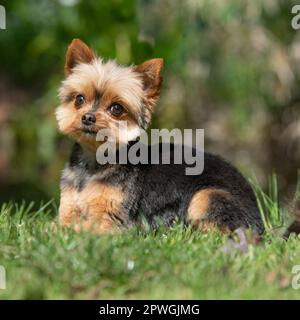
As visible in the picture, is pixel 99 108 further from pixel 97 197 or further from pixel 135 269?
pixel 135 269

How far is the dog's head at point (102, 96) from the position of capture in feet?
20.2

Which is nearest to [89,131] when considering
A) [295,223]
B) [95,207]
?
[95,207]

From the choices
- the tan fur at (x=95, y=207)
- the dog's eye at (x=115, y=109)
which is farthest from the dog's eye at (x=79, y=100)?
the tan fur at (x=95, y=207)

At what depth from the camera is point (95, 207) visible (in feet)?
20.3

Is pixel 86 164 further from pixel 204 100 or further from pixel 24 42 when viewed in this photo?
pixel 24 42

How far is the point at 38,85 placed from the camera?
19297 mm

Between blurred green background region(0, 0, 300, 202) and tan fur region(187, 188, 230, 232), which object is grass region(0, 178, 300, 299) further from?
blurred green background region(0, 0, 300, 202)

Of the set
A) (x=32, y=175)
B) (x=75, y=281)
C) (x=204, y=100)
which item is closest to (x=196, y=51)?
(x=204, y=100)

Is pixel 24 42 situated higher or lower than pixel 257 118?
higher

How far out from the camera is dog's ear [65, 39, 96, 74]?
6434 millimetres

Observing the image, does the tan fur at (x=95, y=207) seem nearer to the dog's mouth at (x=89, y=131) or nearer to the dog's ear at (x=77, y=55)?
the dog's mouth at (x=89, y=131)

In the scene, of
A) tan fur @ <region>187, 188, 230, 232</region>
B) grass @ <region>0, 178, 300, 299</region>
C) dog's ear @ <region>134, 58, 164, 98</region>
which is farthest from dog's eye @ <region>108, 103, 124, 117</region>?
grass @ <region>0, 178, 300, 299</region>
